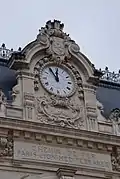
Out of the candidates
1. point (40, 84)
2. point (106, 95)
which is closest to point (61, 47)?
point (40, 84)

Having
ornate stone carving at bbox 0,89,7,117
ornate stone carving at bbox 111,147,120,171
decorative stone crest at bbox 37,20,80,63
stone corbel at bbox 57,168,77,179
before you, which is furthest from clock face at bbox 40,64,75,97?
stone corbel at bbox 57,168,77,179

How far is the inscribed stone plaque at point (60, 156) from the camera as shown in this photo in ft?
59.2

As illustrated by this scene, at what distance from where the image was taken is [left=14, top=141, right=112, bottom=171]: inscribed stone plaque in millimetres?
18031

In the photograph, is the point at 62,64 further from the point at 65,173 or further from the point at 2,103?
the point at 65,173

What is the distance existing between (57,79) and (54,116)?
1.53 m

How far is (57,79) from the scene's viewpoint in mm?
20109

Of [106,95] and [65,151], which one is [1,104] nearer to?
[65,151]

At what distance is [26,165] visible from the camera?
17859 millimetres

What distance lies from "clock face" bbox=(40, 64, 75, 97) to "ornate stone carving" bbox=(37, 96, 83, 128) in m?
0.33

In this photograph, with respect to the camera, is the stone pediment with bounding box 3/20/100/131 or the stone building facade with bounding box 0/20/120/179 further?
the stone pediment with bounding box 3/20/100/131

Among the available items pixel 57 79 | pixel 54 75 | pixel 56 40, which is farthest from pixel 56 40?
pixel 57 79

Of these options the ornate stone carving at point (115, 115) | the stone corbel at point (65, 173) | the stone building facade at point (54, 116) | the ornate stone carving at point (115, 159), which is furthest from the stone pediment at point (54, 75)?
the stone corbel at point (65, 173)

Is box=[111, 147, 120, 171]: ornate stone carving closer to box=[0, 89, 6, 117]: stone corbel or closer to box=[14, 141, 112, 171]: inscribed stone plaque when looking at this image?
box=[14, 141, 112, 171]: inscribed stone plaque

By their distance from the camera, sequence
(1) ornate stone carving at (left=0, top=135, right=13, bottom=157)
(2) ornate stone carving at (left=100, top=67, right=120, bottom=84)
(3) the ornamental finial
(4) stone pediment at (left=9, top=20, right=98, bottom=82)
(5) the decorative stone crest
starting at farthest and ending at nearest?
(2) ornate stone carving at (left=100, top=67, right=120, bottom=84) → (3) the ornamental finial → (5) the decorative stone crest → (4) stone pediment at (left=9, top=20, right=98, bottom=82) → (1) ornate stone carving at (left=0, top=135, right=13, bottom=157)
